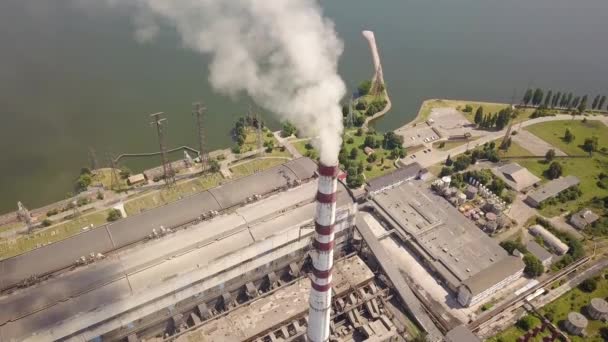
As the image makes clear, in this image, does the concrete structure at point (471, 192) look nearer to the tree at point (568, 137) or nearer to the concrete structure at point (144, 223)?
the concrete structure at point (144, 223)

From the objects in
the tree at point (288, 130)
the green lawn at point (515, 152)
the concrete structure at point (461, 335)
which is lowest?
the concrete structure at point (461, 335)

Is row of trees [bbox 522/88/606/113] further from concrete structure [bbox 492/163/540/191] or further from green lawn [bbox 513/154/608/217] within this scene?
concrete structure [bbox 492/163/540/191]

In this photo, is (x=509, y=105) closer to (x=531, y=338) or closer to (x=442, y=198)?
(x=442, y=198)

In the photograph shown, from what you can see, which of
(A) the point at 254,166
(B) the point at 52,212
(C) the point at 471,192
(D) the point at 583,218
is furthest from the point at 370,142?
(B) the point at 52,212

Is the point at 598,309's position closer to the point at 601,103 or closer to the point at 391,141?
the point at 391,141

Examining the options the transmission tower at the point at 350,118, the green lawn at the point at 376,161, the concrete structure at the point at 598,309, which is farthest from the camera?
the transmission tower at the point at 350,118

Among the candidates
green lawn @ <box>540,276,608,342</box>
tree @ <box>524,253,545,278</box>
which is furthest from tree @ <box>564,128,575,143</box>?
tree @ <box>524,253,545,278</box>

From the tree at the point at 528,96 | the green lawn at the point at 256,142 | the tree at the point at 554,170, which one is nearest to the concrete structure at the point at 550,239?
the tree at the point at 554,170
